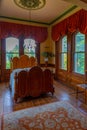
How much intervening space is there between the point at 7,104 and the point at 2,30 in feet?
12.0

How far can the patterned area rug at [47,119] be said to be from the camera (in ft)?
7.22

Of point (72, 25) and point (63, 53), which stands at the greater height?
point (72, 25)

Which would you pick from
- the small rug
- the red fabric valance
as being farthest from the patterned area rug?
the red fabric valance

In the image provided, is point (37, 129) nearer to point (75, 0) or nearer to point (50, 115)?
point (50, 115)

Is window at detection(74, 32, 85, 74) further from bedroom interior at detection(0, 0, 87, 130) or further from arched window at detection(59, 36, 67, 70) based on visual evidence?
arched window at detection(59, 36, 67, 70)

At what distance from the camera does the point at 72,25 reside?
4.51 metres

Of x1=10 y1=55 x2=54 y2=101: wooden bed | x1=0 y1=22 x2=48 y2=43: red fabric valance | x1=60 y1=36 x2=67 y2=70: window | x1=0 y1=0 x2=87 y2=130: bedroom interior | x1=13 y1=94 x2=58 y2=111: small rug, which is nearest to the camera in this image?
x1=0 y1=0 x2=87 y2=130: bedroom interior

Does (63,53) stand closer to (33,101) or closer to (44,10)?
(44,10)

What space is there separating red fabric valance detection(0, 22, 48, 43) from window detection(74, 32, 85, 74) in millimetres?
2235

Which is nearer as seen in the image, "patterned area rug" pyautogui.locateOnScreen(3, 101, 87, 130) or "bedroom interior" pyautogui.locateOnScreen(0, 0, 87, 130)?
A: "patterned area rug" pyautogui.locateOnScreen(3, 101, 87, 130)

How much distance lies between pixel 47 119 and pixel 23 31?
4.62m

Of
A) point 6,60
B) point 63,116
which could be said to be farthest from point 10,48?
point 63,116

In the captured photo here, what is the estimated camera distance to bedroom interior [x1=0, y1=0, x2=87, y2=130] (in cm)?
252

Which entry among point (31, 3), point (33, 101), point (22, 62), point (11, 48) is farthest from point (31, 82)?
point (11, 48)
